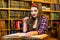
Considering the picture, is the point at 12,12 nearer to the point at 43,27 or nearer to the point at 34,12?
the point at 34,12

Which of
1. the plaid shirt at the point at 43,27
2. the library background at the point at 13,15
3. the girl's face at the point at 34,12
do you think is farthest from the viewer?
the library background at the point at 13,15

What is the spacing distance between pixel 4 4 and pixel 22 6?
1.67 ft

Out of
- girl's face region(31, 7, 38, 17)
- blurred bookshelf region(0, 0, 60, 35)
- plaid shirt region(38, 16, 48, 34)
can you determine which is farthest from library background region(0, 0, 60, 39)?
plaid shirt region(38, 16, 48, 34)

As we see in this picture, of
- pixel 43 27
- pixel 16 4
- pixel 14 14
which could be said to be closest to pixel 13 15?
pixel 14 14

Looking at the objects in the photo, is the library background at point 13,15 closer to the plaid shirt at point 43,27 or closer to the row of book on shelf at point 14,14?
the row of book on shelf at point 14,14

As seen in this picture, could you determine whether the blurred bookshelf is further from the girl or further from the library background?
the girl

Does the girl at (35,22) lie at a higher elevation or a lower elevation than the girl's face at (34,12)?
lower

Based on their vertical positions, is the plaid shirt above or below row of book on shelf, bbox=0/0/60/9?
below

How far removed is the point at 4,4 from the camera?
421cm

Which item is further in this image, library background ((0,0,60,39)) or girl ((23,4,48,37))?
library background ((0,0,60,39))

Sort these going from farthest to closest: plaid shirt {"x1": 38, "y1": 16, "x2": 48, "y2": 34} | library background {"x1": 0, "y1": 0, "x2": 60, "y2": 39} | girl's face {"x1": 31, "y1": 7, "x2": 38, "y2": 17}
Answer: library background {"x1": 0, "y1": 0, "x2": 60, "y2": 39}, girl's face {"x1": 31, "y1": 7, "x2": 38, "y2": 17}, plaid shirt {"x1": 38, "y1": 16, "x2": 48, "y2": 34}

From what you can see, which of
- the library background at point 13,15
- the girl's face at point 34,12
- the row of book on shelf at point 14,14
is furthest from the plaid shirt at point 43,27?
the row of book on shelf at point 14,14

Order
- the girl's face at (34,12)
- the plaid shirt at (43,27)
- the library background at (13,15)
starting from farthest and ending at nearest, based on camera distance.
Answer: the library background at (13,15), the girl's face at (34,12), the plaid shirt at (43,27)

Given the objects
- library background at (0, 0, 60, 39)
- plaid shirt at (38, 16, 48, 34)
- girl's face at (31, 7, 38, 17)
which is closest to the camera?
plaid shirt at (38, 16, 48, 34)
